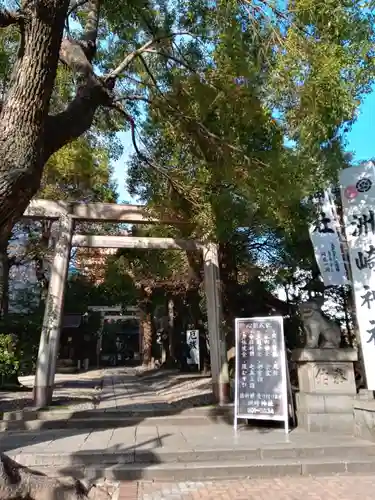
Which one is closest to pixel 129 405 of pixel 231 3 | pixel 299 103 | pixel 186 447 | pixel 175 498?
pixel 186 447

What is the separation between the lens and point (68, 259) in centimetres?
938

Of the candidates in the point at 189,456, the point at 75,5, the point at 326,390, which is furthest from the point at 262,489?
the point at 75,5

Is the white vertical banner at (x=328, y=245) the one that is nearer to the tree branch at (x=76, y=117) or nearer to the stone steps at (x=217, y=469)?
the stone steps at (x=217, y=469)

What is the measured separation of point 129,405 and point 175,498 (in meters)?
5.21

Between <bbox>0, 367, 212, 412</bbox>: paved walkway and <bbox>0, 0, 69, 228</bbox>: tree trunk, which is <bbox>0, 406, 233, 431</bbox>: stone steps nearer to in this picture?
<bbox>0, 367, 212, 412</bbox>: paved walkway

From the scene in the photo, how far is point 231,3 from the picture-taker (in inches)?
259

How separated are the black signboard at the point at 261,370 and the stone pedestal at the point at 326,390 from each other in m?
0.47

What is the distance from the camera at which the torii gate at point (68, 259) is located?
8.77 meters

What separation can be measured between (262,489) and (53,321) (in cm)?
518

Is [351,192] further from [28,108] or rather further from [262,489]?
[28,108]

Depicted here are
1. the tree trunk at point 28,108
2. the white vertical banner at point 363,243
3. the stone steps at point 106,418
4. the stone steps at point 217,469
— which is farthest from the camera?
the stone steps at point 106,418

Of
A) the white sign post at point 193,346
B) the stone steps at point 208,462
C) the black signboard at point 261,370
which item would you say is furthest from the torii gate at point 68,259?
the white sign post at point 193,346

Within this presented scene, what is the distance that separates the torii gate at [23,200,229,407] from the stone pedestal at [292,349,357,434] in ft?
6.93

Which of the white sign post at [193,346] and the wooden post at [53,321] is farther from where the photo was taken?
the white sign post at [193,346]
